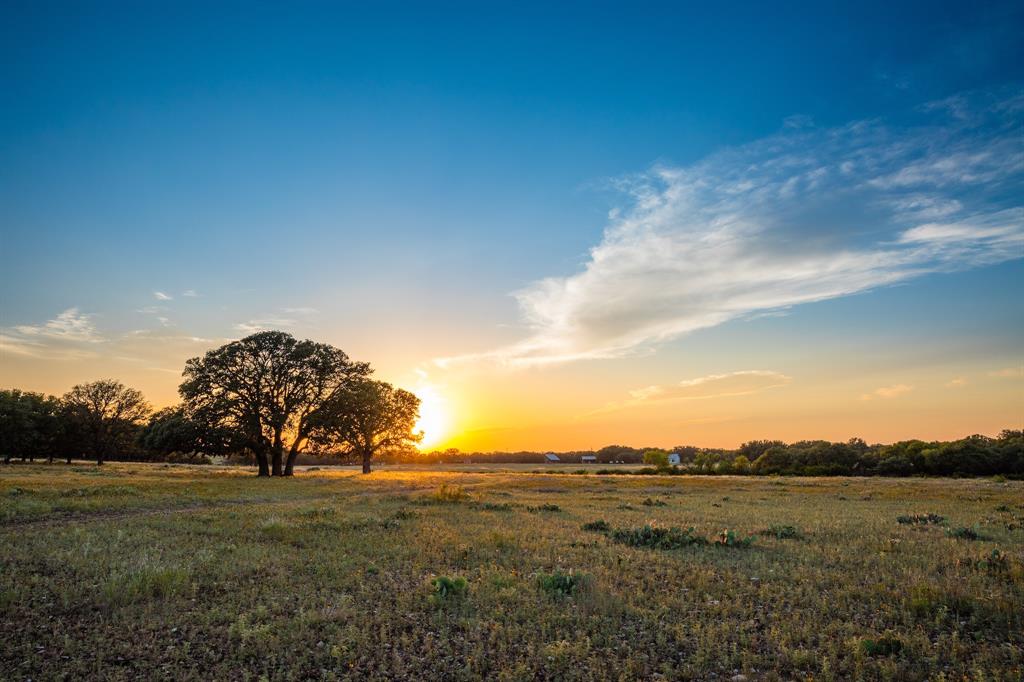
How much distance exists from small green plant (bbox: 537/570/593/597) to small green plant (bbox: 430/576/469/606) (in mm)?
1716

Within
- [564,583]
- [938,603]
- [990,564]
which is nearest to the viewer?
[938,603]

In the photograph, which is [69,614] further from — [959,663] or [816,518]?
[816,518]

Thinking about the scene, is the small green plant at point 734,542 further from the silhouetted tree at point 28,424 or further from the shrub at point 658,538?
the silhouetted tree at point 28,424

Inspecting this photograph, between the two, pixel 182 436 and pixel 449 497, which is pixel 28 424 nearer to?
pixel 182 436

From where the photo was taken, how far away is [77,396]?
99.1 m

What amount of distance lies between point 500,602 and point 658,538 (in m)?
8.56

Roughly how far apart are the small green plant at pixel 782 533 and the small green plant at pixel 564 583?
1059 centimetres

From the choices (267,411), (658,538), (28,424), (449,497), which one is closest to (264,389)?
(267,411)

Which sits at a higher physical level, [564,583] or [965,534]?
[564,583]

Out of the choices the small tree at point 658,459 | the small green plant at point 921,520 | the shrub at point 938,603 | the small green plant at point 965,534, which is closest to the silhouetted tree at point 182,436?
the small green plant at point 921,520

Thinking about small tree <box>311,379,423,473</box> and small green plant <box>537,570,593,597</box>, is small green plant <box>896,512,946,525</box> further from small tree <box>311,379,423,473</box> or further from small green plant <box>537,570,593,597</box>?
small tree <box>311,379,423,473</box>

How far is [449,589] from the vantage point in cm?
1157

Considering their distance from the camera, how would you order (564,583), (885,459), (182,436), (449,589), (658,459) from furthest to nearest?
(658,459), (885,459), (182,436), (564,583), (449,589)

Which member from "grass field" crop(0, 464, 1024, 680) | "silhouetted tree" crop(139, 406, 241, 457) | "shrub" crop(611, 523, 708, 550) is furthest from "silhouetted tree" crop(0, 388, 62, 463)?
"shrub" crop(611, 523, 708, 550)
